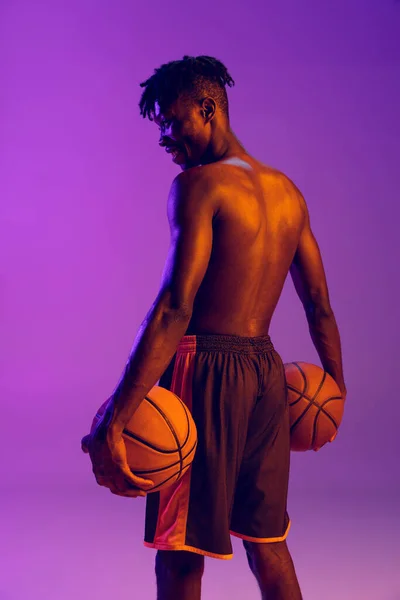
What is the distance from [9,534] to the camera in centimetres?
396

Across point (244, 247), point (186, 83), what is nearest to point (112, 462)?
point (244, 247)

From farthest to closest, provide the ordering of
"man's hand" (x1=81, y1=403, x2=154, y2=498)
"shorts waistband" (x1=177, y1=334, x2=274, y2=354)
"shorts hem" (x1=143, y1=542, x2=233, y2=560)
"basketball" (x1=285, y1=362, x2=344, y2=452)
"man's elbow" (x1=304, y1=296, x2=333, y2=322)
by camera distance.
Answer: "man's elbow" (x1=304, y1=296, x2=333, y2=322) → "basketball" (x1=285, y1=362, x2=344, y2=452) → "shorts waistband" (x1=177, y1=334, x2=274, y2=354) → "shorts hem" (x1=143, y1=542, x2=233, y2=560) → "man's hand" (x1=81, y1=403, x2=154, y2=498)

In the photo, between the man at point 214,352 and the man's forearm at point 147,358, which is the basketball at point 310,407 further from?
the man's forearm at point 147,358

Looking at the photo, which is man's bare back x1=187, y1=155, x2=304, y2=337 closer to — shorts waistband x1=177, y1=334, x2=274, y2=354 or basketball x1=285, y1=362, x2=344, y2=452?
shorts waistband x1=177, y1=334, x2=274, y2=354

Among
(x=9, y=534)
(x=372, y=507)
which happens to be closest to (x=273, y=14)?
(x=372, y=507)

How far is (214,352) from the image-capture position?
2189mm

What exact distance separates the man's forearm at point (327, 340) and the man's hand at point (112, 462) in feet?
2.59

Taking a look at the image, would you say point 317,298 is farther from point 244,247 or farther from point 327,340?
point 244,247

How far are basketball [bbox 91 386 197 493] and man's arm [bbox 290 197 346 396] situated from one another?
655 millimetres

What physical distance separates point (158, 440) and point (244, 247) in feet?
1.76

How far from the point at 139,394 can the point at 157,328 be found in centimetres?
16

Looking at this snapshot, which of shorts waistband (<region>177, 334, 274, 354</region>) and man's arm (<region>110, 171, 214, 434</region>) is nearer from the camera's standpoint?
man's arm (<region>110, 171, 214, 434</region>)

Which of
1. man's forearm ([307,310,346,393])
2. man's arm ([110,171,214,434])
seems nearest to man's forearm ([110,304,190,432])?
man's arm ([110,171,214,434])

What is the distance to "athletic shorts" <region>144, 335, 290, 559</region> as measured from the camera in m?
2.12
